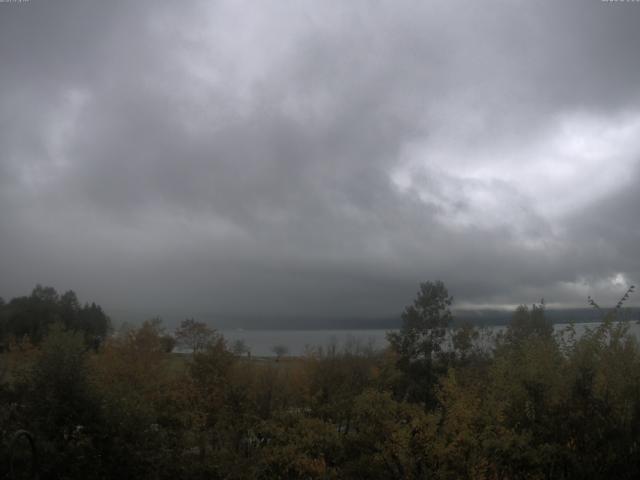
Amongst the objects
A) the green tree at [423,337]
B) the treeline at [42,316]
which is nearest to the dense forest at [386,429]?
the green tree at [423,337]

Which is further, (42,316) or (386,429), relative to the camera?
(42,316)

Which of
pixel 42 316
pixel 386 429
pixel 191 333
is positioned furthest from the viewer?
pixel 42 316

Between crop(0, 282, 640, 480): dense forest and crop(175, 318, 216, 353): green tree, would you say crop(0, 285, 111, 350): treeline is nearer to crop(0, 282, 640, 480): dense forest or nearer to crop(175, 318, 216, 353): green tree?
crop(175, 318, 216, 353): green tree

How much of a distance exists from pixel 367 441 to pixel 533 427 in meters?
6.36

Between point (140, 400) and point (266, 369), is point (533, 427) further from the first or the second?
point (266, 369)

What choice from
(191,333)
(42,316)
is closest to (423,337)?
(191,333)

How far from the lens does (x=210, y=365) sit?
102 ft

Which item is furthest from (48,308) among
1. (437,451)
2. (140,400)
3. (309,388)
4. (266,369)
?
(437,451)

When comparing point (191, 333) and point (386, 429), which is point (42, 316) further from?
point (386, 429)

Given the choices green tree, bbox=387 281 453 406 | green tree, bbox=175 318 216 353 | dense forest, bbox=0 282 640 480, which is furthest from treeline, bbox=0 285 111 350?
dense forest, bbox=0 282 640 480

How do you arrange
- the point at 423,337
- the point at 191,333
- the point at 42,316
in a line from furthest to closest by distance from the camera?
the point at 42,316, the point at 191,333, the point at 423,337

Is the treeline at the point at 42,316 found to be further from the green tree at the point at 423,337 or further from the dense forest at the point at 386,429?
the dense forest at the point at 386,429

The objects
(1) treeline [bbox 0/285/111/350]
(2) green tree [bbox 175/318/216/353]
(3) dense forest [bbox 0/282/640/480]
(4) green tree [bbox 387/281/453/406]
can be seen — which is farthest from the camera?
(1) treeline [bbox 0/285/111/350]

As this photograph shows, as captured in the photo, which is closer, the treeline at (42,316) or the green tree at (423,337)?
the green tree at (423,337)
